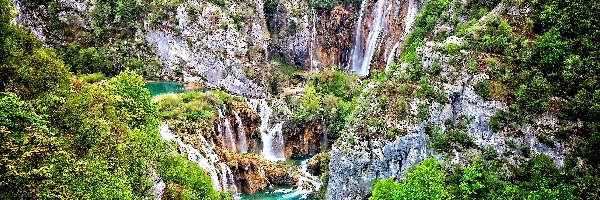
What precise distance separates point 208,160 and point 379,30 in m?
36.5

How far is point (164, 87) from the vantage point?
73375 mm

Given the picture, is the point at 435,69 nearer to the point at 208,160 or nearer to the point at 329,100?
the point at 208,160

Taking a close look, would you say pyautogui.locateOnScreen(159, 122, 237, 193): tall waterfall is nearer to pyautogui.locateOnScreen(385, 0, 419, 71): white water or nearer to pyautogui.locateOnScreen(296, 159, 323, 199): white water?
pyautogui.locateOnScreen(296, 159, 323, 199): white water

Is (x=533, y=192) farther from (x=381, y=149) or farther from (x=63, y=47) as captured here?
(x=63, y=47)

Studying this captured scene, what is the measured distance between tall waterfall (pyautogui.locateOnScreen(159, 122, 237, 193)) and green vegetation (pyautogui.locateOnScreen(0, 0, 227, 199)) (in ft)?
25.6

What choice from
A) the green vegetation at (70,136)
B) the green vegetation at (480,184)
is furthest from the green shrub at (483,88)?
the green vegetation at (70,136)

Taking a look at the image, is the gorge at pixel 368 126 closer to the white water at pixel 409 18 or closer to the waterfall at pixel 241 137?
the waterfall at pixel 241 137

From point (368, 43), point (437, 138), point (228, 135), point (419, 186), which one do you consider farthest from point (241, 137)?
point (419, 186)

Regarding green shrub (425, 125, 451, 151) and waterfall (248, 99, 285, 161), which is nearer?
green shrub (425, 125, 451, 151)

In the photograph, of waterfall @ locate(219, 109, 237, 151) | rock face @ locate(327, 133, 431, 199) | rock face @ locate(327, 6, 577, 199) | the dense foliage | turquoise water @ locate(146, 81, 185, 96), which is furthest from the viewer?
turquoise water @ locate(146, 81, 185, 96)

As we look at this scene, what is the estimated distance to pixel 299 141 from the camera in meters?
62.9

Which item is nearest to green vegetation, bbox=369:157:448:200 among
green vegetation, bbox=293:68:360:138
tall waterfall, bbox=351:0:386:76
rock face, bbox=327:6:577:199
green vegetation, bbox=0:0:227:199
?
rock face, bbox=327:6:577:199

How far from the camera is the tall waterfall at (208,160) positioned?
4750cm

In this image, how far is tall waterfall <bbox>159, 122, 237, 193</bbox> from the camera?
47500mm
